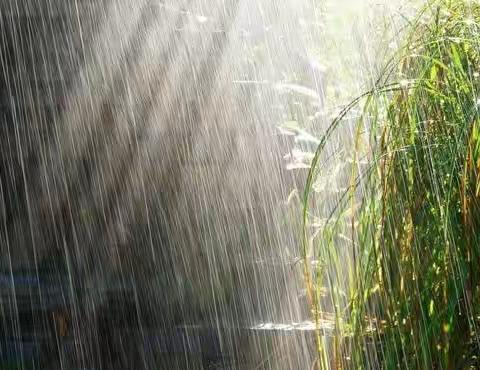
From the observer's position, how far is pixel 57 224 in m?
5.63

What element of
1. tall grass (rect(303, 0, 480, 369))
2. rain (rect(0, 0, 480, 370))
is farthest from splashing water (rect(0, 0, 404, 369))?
tall grass (rect(303, 0, 480, 369))

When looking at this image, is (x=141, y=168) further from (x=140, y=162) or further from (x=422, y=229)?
(x=422, y=229)

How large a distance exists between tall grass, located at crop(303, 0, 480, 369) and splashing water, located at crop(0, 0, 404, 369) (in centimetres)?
322

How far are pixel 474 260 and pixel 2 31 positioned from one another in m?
4.33

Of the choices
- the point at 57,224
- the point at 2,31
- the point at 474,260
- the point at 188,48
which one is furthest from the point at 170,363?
the point at 474,260

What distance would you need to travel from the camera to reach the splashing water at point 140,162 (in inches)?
217

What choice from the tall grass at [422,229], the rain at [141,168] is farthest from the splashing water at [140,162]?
the tall grass at [422,229]

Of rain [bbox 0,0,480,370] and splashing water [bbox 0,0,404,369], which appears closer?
rain [bbox 0,0,480,370]

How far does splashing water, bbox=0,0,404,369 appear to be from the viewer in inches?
217

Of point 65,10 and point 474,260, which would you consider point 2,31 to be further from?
point 474,260

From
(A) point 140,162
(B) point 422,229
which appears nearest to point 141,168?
(A) point 140,162

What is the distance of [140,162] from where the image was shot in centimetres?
576

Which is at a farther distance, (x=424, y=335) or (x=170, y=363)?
(x=170, y=363)

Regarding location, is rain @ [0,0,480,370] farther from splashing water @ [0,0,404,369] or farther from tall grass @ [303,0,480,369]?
tall grass @ [303,0,480,369]
